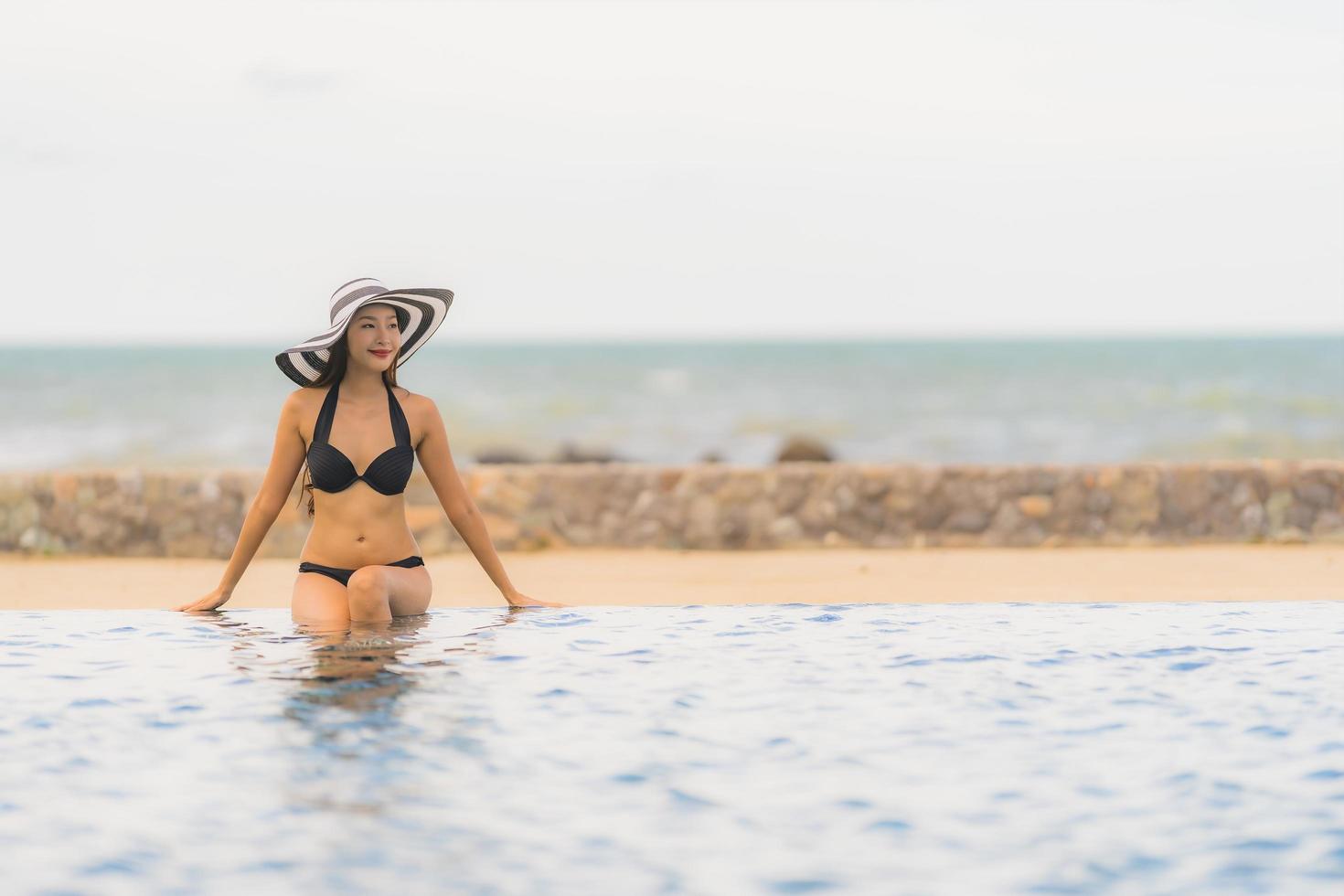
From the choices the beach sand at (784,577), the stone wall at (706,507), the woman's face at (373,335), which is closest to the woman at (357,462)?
the woman's face at (373,335)

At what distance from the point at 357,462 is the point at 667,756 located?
216 cm

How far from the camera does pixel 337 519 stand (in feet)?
19.5

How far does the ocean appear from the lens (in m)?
35.7

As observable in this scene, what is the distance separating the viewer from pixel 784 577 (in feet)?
32.0

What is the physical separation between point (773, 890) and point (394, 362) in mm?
3359

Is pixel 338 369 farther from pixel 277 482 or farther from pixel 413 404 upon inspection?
pixel 277 482

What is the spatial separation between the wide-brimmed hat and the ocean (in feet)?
53.3

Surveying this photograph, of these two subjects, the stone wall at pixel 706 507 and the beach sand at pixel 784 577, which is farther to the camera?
Result: the stone wall at pixel 706 507

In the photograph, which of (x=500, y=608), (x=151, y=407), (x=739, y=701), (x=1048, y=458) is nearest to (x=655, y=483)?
(x=500, y=608)

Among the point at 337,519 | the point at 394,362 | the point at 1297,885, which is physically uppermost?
the point at 394,362

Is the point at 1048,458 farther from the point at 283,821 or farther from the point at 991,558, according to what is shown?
the point at 283,821

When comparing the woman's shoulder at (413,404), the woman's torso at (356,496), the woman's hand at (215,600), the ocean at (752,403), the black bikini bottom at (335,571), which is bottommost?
the woman's hand at (215,600)

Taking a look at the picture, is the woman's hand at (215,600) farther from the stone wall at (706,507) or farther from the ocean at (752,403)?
the ocean at (752,403)

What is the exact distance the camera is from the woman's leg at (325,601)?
6027 millimetres
